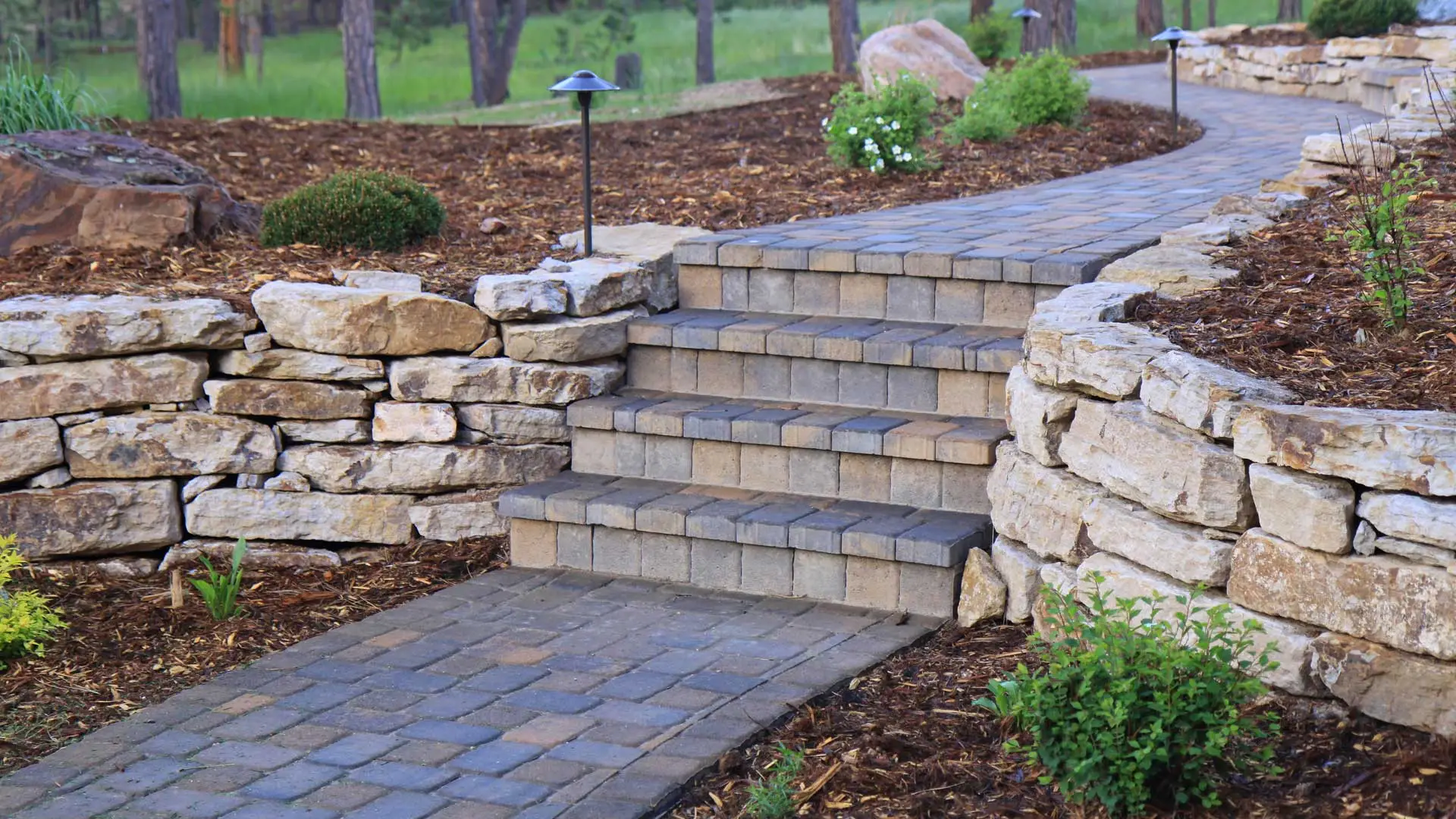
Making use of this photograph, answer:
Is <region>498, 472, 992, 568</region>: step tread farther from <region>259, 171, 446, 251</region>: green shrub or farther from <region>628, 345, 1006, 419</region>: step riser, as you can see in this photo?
<region>259, 171, 446, 251</region>: green shrub

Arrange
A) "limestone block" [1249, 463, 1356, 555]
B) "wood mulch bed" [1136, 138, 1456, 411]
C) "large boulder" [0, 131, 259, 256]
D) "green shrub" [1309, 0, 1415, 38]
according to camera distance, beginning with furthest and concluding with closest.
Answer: "green shrub" [1309, 0, 1415, 38], "large boulder" [0, 131, 259, 256], "wood mulch bed" [1136, 138, 1456, 411], "limestone block" [1249, 463, 1356, 555]

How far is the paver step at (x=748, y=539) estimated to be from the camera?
4.73 meters

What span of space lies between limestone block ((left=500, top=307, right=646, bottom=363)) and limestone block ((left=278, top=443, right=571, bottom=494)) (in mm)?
377

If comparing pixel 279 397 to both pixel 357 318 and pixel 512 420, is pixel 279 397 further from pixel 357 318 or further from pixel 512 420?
pixel 512 420

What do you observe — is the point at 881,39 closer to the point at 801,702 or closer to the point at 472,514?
the point at 472,514

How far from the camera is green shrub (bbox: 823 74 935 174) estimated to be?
8.54 meters

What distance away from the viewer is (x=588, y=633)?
185 inches

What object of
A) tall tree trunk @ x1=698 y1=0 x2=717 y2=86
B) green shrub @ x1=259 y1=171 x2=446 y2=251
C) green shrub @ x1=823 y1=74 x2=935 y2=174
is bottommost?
green shrub @ x1=259 y1=171 x2=446 y2=251

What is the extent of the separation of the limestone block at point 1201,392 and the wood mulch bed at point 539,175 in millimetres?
3016

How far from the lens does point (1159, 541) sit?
3.71 meters

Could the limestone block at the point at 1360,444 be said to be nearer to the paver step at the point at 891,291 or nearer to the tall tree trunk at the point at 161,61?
the paver step at the point at 891,291

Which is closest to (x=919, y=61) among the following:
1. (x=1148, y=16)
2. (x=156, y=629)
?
(x=156, y=629)

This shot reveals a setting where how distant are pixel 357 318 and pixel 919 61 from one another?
8.47 meters

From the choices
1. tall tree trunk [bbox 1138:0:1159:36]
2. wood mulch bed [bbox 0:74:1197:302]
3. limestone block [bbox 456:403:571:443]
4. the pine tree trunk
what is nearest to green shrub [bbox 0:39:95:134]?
wood mulch bed [bbox 0:74:1197:302]
